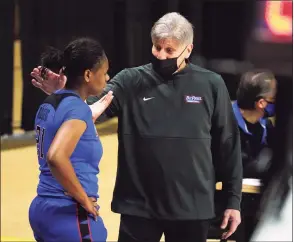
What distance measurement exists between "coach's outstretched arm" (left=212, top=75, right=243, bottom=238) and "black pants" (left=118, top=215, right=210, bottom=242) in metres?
0.11

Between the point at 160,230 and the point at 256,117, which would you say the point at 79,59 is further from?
the point at 256,117

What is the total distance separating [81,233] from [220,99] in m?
0.71

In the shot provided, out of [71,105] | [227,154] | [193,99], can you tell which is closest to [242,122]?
[227,154]

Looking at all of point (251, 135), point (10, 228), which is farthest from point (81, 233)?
point (10, 228)

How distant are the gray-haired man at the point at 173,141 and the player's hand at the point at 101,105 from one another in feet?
0.14

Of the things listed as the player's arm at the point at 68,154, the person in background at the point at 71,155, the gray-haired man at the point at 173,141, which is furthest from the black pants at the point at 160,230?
the player's arm at the point at 68,154

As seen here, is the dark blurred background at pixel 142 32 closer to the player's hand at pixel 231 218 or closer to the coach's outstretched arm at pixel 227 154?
the coach's outstretched arm at pixel 227 154

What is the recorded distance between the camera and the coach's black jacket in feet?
8.02

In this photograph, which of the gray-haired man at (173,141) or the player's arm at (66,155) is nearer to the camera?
the player's arm at (66,155)

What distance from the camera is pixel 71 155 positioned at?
218cm

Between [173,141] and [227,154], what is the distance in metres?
0.22

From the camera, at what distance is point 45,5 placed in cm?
446

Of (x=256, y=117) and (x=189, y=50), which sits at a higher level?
(x=189, y=50)

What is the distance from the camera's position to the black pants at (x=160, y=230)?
8.03 feet
